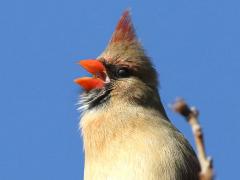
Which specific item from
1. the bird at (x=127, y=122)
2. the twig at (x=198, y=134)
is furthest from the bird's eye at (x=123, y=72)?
the twig at (x=198, y=134)

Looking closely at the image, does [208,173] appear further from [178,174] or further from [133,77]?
[133,77]

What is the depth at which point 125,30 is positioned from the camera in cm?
510

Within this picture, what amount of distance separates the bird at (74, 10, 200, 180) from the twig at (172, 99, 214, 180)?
80.3 inches

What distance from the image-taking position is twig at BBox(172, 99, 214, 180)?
1377mm

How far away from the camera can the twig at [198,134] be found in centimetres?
138

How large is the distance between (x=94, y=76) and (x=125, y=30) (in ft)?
2.09

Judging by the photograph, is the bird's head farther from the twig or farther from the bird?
the twig

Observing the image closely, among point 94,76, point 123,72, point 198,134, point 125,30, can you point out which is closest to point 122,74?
point 123,72

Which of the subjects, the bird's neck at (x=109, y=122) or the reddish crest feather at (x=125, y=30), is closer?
the bird's neck at (x=109, y=122)

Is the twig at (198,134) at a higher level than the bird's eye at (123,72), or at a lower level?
lower

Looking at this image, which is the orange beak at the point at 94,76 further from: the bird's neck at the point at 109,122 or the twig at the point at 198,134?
the twig at the point at 198,134

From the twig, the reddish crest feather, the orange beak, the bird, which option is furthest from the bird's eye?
the twig

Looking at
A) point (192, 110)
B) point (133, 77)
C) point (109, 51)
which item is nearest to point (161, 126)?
point (133, 77)

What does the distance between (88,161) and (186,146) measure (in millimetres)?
881
